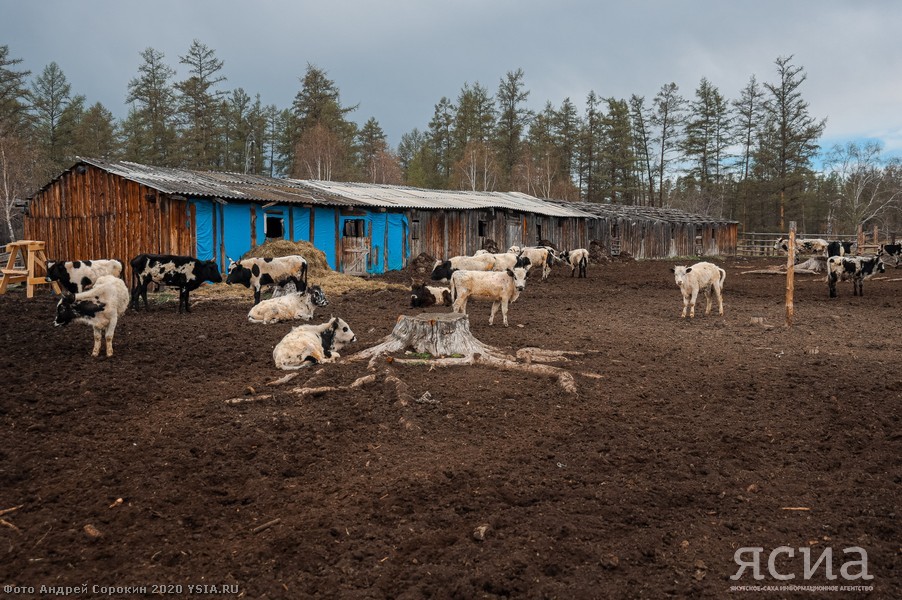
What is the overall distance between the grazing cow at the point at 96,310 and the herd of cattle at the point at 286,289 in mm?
13

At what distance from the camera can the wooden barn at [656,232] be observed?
4056 cm

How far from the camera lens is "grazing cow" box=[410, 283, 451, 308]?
1558cm

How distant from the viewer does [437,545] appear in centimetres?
394

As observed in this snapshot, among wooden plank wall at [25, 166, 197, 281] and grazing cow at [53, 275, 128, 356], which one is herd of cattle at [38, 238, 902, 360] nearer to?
grazing cow at [53, 275, 128, 356]

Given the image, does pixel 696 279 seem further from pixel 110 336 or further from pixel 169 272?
pixel 169 272

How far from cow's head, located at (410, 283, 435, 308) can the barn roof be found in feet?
28.8

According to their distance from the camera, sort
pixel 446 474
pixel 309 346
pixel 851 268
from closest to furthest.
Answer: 1. pixel 446 474
2. pixel 309 346
3. pixel 851 268

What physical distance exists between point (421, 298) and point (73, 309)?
8.35 metres

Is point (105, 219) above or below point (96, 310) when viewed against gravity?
above

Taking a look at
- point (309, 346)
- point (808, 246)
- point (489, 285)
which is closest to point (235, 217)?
point (489, 285)

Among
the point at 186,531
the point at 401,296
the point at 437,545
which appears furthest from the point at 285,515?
the point at 401,296

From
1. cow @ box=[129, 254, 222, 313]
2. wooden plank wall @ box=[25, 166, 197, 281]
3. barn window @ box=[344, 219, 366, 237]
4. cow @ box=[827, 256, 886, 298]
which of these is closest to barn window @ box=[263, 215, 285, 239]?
barn window @ box=[344, 219, 366, 237]

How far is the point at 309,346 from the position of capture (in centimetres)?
880

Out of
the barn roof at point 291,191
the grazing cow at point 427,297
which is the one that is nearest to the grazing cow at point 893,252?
the barn roof at point 291,191
